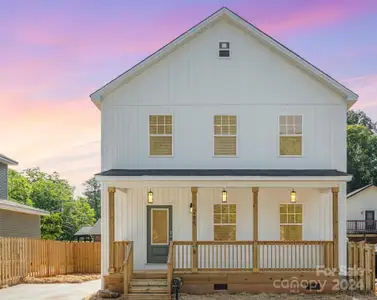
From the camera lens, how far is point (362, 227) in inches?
1852

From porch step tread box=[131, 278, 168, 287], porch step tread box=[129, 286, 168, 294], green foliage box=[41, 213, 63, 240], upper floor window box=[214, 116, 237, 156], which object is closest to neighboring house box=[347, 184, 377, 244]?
green foliage box=[41, 213, 63, 240]

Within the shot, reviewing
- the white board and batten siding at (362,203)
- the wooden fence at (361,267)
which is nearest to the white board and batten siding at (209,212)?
the wooden fence at (361,267)

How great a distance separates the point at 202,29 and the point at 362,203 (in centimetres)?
3356

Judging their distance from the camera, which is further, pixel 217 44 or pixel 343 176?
pixel 217 44

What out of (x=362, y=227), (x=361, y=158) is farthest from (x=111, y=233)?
(x=361, y=158)

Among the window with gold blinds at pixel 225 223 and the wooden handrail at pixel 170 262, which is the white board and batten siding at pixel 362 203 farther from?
the wooden handrail at pixel 170 262

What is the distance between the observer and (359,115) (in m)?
75.1

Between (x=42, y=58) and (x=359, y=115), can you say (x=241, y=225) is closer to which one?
(x=42, y=58)

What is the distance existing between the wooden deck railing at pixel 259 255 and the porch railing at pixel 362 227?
29726 mm

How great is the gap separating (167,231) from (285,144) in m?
4.66

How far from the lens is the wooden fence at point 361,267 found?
56.5 feet

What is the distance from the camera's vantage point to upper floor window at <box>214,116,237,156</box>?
18.9 metres

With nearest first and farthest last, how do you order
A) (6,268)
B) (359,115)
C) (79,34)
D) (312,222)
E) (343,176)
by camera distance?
(343,176) → (312,222) → (6,268) → (79,34) → (359,115)

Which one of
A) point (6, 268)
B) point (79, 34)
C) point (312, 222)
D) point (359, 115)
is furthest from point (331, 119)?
point (359, 115)
